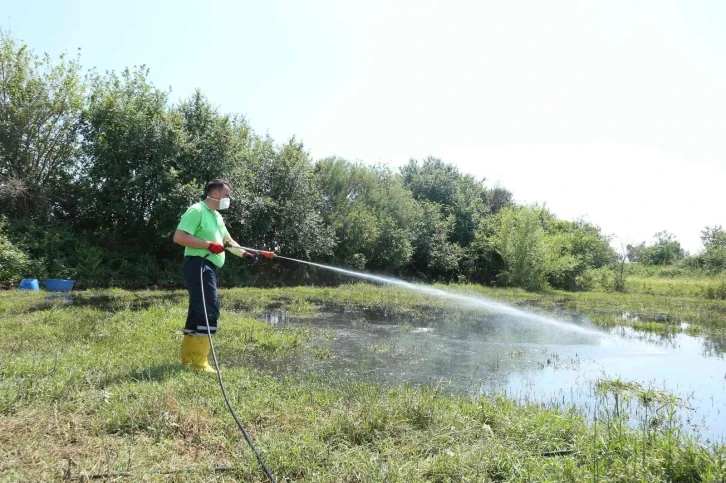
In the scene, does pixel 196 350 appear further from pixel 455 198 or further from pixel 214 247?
A: pixel 455 198

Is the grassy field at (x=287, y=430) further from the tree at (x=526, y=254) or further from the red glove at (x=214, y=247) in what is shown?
the tree at (x=526, y=254)

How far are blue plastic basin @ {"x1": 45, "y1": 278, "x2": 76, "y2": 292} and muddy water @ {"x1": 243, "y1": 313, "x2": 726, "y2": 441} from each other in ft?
24.1

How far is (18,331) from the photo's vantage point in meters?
6.93

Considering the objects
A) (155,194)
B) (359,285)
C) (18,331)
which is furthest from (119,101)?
(18,331)

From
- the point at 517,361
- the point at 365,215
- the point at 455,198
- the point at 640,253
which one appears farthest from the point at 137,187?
the point at 640,253

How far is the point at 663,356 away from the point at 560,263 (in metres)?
20.9

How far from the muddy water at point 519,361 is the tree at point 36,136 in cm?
1190

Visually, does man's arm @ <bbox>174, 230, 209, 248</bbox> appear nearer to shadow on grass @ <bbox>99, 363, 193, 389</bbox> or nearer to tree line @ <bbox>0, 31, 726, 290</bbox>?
shadow on grass @ <bbox>99, 363, 193, 389</bbox>

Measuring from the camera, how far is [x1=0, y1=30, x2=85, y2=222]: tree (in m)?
16.3

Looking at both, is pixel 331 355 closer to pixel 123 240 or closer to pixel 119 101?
pixel 123 240

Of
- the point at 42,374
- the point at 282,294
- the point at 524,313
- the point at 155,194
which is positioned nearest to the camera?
the point at 42,374

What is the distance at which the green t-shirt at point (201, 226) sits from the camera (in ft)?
17.3

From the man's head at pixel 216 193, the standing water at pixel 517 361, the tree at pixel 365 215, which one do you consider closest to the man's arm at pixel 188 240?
the man's head at pixel 216 193

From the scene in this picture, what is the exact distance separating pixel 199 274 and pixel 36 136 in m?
16.4
